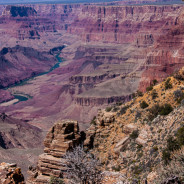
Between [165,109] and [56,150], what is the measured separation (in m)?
8.31

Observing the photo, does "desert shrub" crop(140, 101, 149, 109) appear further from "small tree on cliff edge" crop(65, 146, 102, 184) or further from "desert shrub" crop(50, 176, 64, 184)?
"small tree on cliff edge" crop(65, 146, 102, 184)

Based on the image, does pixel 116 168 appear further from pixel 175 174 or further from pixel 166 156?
pixel 175 174

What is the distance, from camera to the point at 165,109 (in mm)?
23453

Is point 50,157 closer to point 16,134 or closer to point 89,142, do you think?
point 89,142

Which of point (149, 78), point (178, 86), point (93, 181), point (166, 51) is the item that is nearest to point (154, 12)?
point (166, 51)

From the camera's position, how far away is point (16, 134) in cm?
6362

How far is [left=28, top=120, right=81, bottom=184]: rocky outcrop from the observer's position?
68.4 feet

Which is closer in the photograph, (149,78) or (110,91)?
(149,78)

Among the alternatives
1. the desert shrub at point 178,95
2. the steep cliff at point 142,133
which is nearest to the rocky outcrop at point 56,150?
the steep cliff at point 142,133

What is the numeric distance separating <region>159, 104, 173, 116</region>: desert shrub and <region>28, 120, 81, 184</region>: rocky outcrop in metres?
6.24

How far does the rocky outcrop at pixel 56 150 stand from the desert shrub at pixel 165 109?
20.5ft

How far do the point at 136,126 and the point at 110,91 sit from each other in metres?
72.9

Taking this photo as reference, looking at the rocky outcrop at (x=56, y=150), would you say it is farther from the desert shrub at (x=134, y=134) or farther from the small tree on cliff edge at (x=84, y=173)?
the desert shrub at (x=134, y=134)

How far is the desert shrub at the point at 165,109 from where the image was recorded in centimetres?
2320
